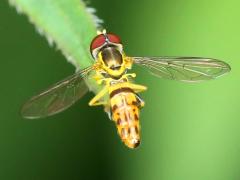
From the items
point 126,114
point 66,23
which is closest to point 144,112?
point 126,114

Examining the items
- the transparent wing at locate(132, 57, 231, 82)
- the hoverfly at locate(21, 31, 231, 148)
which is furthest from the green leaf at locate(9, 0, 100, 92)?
the transparent wing at locate(132, 57, 231, 82)

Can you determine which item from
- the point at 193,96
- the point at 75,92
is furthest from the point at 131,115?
the point at 193,96

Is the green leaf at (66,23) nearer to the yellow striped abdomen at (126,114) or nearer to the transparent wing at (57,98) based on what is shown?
the transparent wing at (57,98)

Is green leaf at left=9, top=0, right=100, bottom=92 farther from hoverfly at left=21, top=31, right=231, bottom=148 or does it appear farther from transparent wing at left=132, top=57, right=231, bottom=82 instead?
transparent wing at left=132, top=57, right=231, bottom=82

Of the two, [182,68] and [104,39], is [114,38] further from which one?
[182,68]

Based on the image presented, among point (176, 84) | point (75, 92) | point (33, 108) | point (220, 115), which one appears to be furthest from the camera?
point (75, 92)

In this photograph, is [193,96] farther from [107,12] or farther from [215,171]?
[107,12]
